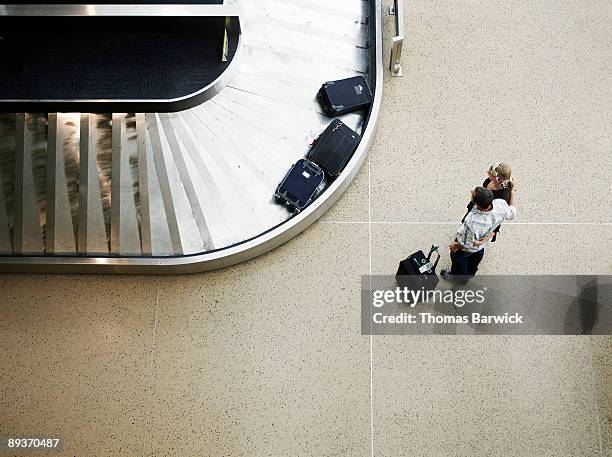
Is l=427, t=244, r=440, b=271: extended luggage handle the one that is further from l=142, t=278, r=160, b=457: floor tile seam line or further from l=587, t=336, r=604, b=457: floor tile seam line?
l=142, t=278, r=160, b=457: floor tile seam line

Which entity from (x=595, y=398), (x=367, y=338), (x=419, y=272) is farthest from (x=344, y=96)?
(x=595, y=398)

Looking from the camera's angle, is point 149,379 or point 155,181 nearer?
point 149,379

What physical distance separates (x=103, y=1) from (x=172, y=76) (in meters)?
0.89

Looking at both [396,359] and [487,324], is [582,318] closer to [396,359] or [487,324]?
[487,324]

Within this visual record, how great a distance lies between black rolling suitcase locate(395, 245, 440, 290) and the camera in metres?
5.52

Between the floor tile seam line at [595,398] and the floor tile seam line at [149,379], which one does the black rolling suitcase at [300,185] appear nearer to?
the floor tile seam line at [149,379]

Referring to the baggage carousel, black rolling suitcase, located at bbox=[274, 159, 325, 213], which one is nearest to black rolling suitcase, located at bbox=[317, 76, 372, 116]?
the baggage carousel

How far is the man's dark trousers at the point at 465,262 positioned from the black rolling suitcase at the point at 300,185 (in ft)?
4.71

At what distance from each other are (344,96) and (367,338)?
2375 mm

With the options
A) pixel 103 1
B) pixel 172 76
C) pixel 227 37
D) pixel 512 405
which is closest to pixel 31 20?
pixel 103 1

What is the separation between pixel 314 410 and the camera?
5.33 meters

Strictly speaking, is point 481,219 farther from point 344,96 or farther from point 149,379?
point 149,379

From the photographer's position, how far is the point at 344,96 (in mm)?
6109

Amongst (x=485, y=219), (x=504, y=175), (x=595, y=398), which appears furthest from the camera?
(x=595, y=398)
